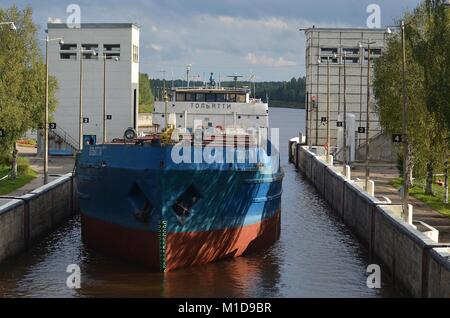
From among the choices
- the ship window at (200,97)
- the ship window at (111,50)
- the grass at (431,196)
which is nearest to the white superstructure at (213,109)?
the ship window at (200,97)

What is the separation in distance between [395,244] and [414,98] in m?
16.9

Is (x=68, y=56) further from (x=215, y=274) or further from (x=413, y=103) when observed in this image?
(x=215, y=274)

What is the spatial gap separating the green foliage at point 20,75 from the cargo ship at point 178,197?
15.4 meters

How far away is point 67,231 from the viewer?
105ft

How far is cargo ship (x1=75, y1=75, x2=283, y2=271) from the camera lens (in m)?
23.2

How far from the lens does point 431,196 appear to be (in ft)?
125

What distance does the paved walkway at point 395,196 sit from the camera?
28.6m

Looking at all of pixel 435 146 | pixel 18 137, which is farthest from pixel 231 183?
pixel 18 137

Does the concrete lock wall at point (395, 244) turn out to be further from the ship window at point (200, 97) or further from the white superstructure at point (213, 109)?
the ship window at point (200, 97)
